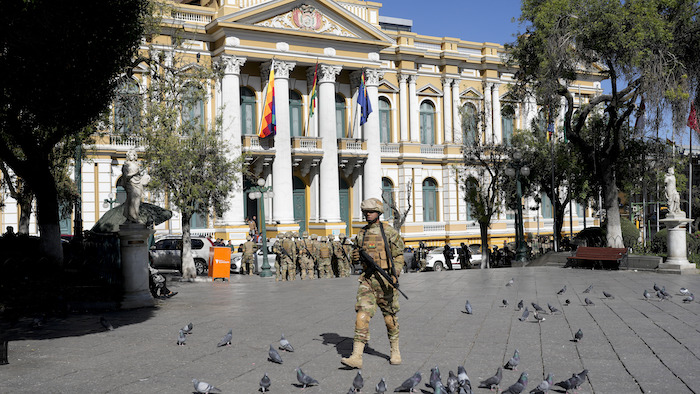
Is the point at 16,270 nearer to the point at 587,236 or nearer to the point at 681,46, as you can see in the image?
the point at 681,46

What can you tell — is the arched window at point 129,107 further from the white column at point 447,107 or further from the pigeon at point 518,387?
Answer: the white column at point 447,107

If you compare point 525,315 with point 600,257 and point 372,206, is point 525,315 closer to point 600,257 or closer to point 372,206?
point 372,206

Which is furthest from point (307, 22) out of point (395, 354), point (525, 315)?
point (395, 354)

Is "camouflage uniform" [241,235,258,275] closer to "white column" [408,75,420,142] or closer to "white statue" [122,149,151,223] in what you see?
"white statue" [122,149,151,223]

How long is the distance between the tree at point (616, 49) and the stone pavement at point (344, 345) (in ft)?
25.1

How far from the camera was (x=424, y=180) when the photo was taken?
4247cm

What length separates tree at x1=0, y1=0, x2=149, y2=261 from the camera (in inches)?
433

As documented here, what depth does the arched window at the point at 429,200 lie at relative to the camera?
4244 cm

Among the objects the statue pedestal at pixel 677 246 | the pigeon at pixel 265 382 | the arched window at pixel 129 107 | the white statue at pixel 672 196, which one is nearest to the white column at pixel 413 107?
the arched window at pixel 129 107

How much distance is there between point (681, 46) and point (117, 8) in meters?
16.4

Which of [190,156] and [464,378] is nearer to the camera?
[464,378]

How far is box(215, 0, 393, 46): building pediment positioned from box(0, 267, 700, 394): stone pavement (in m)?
21.8

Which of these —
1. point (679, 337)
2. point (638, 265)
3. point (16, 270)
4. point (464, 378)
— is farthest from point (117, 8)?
point (638, 265)

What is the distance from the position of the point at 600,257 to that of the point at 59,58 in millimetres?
16124
